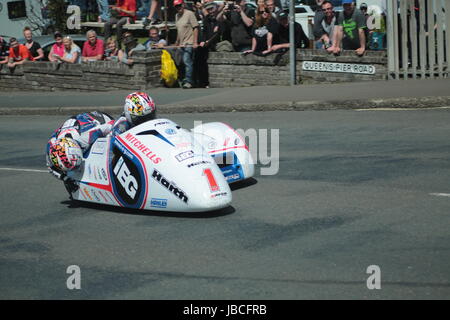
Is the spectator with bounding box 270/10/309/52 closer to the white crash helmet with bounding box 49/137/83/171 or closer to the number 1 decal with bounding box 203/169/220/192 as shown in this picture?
the white crash helmet with bounding box 49/137/83/171

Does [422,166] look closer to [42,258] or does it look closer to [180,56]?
[42,258]

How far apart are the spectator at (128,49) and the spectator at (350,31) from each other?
4908mm

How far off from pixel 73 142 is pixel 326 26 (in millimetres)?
9628

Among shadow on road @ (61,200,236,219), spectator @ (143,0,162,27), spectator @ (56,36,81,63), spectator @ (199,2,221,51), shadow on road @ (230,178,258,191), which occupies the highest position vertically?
spectator @ (143,0,162,27)

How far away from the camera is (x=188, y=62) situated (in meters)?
18.9

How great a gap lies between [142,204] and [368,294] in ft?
11.0

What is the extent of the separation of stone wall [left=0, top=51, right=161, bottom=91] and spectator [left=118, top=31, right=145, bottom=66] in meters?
0.16

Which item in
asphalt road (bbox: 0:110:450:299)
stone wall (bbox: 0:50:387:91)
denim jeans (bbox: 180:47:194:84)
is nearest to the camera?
asphalt road (bbox: 0:110:450:299)

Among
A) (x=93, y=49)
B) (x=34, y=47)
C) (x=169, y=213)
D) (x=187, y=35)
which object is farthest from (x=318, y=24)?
(x=169, y=213)

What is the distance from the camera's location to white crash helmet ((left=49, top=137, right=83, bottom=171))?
9.19 m

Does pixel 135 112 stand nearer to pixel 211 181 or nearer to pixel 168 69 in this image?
pixel 211 181

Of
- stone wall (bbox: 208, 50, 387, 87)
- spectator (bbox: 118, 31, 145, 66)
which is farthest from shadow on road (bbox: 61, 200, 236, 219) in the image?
spectator (bbox: 118, 31, 145, 66)
